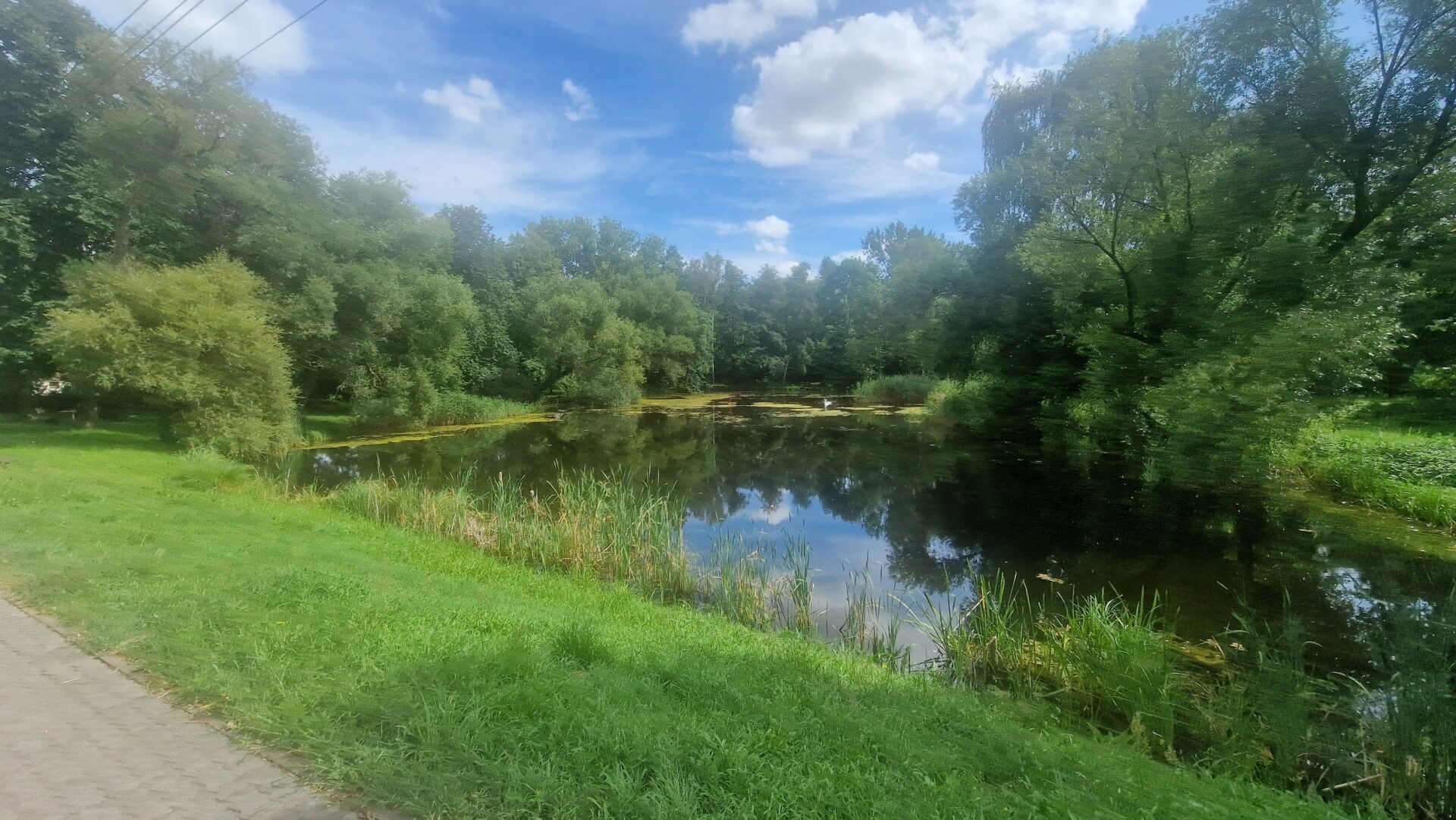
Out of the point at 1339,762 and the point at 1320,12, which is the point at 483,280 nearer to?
the point at 1320,12

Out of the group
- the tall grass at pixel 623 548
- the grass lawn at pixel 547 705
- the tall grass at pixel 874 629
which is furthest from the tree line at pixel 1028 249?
the grass lawn at pixel 547 705

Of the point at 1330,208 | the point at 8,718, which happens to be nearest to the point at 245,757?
the point at 8,718

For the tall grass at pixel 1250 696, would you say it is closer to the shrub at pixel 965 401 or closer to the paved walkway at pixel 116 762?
the paved walkway at pixel 116 762

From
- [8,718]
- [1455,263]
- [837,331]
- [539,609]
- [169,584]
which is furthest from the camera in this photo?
[837,331]

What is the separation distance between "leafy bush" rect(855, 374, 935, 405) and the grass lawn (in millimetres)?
36163

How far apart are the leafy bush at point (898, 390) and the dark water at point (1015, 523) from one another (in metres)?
16.0

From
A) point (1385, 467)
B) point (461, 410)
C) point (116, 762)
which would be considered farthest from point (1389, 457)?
point (461, 410)

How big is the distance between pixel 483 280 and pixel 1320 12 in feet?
A: 145

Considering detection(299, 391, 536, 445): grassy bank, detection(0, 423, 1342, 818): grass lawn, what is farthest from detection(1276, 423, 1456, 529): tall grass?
detection(299, 391, 536, 445): grassy bank

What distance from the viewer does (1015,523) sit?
13.2 metres

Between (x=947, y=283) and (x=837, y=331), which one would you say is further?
(x=837, y=331)

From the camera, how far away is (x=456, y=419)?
29.8m

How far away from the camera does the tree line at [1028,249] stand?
9.23 meters

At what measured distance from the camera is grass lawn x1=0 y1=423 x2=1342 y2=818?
2.70 metres
